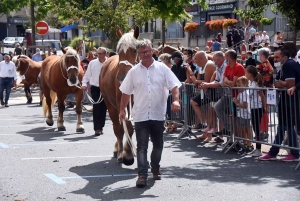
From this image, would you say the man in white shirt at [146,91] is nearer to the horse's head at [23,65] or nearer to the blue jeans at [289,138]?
the blue jeans at [289,138]

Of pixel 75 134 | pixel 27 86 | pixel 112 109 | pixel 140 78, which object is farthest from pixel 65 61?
pixel 27 86

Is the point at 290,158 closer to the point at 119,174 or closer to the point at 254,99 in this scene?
the point at 254,99

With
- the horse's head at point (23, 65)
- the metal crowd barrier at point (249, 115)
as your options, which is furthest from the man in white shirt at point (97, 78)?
the horse's head at point (23, 65)

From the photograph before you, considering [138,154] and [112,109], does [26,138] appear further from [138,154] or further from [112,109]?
[138,154]

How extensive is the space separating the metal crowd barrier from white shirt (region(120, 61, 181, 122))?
2537 millimetres

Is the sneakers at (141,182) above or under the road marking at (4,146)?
under

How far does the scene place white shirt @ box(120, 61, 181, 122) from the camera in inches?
359

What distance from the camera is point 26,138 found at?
14836mm

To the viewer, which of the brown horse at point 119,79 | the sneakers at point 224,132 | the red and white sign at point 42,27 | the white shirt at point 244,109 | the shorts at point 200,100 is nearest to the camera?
the brown horse at point 119,79

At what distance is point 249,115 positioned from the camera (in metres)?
12.0

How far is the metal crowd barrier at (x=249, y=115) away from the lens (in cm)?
1082

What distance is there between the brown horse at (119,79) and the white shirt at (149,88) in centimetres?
100

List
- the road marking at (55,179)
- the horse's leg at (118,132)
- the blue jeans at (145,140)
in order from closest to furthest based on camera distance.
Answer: the blue jeans at (145,140)
the road marking at (55,179)
the horse's leg at (118,132)

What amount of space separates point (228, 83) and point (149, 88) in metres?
3.67
